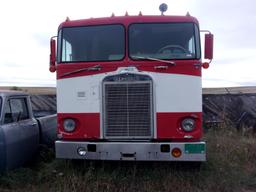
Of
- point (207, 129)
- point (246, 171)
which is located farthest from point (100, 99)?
point (207, 129)

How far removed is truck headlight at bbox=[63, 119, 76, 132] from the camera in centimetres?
798

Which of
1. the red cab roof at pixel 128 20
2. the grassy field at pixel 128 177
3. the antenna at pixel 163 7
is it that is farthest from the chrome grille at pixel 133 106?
the antenna at pixel 163 7

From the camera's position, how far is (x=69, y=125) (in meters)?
8.00

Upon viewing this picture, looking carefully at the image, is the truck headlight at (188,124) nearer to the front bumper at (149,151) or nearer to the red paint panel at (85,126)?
the front bumper at (149,151)

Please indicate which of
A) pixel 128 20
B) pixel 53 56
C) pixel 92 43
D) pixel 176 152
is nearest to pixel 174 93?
pixel 176 152

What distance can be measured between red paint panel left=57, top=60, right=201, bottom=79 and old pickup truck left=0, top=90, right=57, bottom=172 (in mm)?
1218

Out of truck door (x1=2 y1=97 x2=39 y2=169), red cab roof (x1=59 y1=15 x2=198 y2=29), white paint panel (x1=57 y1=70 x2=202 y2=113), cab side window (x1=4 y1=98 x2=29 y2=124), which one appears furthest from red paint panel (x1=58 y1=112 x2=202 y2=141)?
red cab roof (x1=59 y1=15 x2=198 y2=29)

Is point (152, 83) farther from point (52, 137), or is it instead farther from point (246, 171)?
point (52, 137)

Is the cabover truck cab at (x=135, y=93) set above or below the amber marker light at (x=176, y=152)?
above

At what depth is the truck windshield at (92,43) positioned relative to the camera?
26.6 feet

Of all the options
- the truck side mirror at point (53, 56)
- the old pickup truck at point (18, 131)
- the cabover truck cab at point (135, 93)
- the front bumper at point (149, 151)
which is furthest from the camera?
the truck side mirror at point (53, 56)

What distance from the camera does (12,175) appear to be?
8.01 meters

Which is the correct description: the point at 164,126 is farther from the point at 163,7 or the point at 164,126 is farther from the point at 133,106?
the point at 163,7

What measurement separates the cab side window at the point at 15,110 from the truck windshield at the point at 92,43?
137 cm
